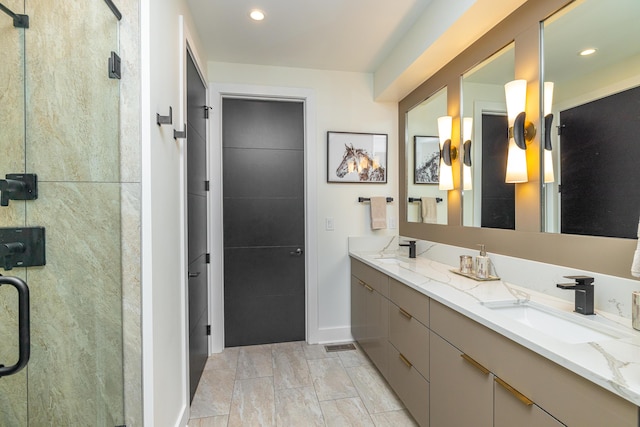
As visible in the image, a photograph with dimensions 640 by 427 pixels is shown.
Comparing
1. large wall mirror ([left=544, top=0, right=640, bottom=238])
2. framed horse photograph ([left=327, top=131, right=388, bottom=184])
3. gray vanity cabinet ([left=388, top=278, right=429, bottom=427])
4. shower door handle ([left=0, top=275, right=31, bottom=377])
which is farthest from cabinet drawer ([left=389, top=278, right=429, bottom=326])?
shower door handle ([left=0, top=275, right=31, bottom=377])

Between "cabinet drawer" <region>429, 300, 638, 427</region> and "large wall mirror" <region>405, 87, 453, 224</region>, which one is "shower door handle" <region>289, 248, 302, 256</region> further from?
"cabinet drawer" <region>429, 300, 638, 427</region>

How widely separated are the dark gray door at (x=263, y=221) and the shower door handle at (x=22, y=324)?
1980mm

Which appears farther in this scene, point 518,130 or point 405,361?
point 405,361

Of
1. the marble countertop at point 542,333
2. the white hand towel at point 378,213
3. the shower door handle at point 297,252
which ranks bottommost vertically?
the marble countertop at point 542,333

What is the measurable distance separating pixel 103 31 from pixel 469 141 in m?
2.14

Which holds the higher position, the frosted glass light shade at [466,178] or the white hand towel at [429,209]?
the frosted glass light shade at [466,178]

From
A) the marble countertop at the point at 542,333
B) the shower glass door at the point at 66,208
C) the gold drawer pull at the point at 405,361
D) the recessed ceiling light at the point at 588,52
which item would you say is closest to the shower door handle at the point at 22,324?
the shower glass door at the point at 66,208

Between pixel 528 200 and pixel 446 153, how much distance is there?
0.83m

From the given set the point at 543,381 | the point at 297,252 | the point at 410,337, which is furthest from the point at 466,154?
the point at 297,252

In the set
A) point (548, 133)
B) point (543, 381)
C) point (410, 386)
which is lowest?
point (410, 386)

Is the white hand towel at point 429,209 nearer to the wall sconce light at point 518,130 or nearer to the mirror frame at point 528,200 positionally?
the mirror frame at point 528,200

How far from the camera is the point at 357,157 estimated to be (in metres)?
2.96

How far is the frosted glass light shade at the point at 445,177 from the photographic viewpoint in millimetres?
2301

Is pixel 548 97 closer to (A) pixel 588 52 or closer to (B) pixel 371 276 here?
(A) pixel 588 52
